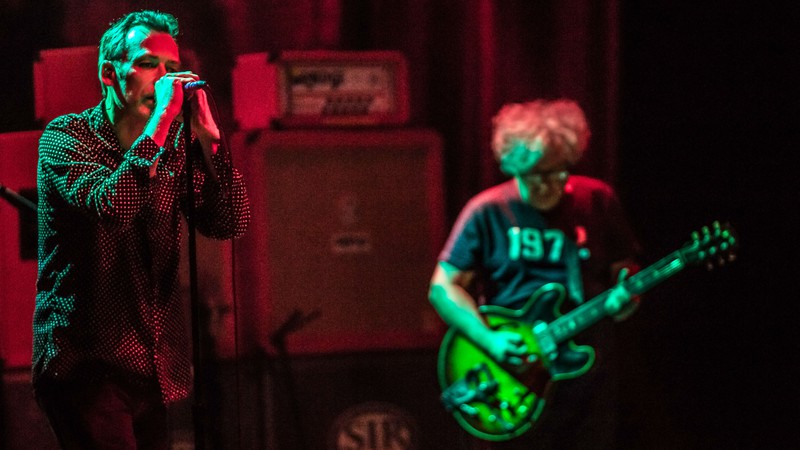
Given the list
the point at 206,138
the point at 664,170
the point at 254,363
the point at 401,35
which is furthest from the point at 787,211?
the point at 206,138

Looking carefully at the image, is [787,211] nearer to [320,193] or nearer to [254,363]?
[320,193]

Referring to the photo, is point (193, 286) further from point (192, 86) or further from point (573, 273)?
point (573, 273)

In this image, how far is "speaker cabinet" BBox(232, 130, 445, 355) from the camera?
2703mm

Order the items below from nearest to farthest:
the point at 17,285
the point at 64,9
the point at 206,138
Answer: the point at 206,138
the point at 17,285
the point at 64,9

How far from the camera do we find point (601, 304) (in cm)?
278

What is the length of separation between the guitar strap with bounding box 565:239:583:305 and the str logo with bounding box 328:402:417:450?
0.67m

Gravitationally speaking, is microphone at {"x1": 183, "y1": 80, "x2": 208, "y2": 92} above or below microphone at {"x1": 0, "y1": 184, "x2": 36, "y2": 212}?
above

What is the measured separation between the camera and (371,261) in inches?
109

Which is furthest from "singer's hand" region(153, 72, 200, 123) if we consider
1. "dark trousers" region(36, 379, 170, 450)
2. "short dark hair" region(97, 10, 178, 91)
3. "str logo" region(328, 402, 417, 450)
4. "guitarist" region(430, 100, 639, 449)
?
"str logo" region(328, 402, 417, 450)

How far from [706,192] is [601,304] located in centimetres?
65

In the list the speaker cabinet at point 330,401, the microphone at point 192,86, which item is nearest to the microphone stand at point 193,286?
the microphone at point 192,86

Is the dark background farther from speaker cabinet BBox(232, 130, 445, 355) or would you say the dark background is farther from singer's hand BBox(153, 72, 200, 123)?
singer's hand BBox(153, 72, 200, 123)

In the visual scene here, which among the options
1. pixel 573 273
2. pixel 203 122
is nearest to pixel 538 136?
pixel 573 273

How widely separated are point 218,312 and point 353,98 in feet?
2.50
